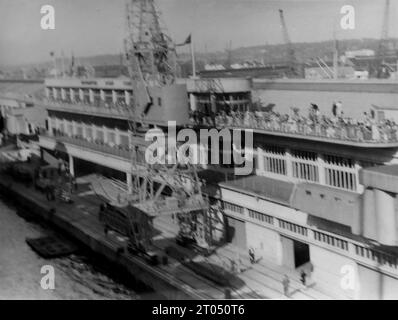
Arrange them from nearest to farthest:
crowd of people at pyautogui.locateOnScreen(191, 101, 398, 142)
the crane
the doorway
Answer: crowd of people at pyautogui.locateOnScreen(191, 101, 398, 142) < the doorway < the crane

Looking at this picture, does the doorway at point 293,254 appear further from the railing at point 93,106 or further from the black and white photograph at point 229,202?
the railing at point 93,106

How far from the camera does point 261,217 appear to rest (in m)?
27.0

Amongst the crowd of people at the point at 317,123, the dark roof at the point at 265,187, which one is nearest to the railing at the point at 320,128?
the crowd of people at the point at 317,123

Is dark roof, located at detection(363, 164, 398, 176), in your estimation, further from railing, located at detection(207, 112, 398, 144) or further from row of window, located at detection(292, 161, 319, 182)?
row of window, located at detection(292, 161, 319, 182)

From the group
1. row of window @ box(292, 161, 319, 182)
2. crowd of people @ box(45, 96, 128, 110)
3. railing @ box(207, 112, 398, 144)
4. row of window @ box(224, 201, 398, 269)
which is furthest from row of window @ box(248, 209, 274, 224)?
crowd of people @ box(45, 96, 128, 110)

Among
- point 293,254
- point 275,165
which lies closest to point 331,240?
point 293,254

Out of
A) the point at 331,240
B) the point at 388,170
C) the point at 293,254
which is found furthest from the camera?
the point at 293,254

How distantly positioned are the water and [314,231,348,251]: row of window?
8.73m

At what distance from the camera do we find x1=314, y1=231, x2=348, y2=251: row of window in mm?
22328

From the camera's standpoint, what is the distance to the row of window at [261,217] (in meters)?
26.3

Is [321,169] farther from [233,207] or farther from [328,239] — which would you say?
[233,207]

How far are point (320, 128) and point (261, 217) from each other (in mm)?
5719

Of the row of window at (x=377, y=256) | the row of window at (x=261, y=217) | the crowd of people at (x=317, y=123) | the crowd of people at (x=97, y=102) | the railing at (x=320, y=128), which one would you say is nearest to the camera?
the row of window at (x=377, y=256)
